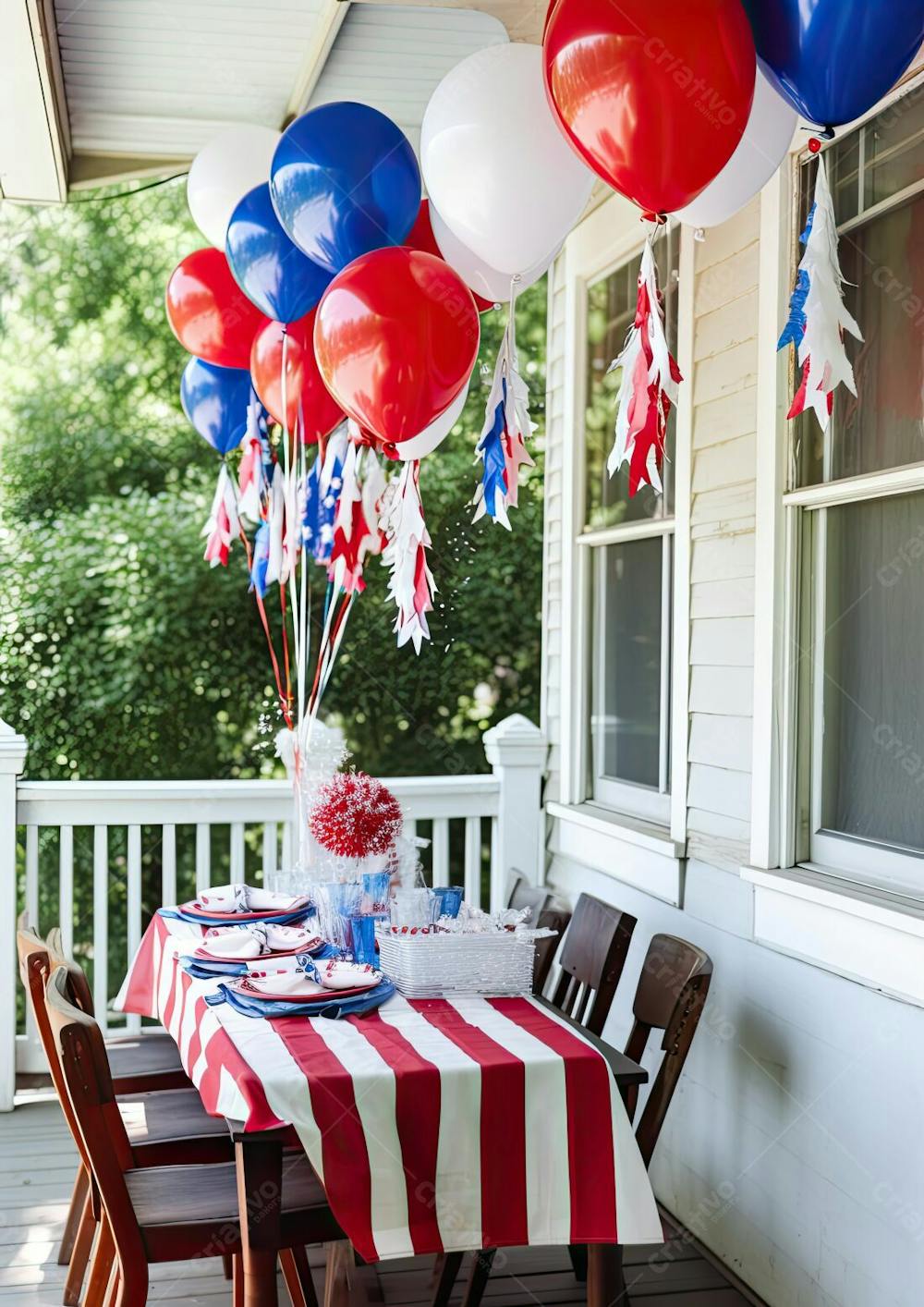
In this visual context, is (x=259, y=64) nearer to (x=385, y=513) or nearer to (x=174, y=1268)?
(x=385, y=513)

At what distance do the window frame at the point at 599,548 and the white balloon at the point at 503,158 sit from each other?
92 centimetres

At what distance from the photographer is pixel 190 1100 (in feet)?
9.18

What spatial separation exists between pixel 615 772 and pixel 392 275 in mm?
1841

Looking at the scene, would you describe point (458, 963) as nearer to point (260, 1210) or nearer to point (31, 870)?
point (260, 1210)

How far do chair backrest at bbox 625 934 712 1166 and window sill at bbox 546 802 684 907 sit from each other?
0.51m

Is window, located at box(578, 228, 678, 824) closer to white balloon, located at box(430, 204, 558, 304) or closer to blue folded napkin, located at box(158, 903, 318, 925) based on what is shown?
white balloon, located at box(430, 204, 558, 304)

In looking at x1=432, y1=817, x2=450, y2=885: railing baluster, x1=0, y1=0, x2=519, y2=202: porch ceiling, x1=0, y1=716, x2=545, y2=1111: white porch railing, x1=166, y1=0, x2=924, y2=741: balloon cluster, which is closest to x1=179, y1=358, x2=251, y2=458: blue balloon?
x1=166, y1=0, x2=924, y2=741: balloon cluster

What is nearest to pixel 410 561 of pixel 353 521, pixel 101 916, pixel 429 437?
pixel 429 437

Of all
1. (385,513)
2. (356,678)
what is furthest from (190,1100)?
(356,678)

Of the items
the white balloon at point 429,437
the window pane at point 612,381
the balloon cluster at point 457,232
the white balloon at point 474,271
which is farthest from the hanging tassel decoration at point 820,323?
the window pane at point 612,381

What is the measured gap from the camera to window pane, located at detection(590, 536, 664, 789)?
356 cm

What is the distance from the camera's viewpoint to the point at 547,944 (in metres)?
3.13

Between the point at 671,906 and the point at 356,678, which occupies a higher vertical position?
the point at 356,678

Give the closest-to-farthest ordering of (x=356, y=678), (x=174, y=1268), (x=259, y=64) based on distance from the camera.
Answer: (x=174, y=1268) → (x=259, y=64) → (x=356, y=678)
